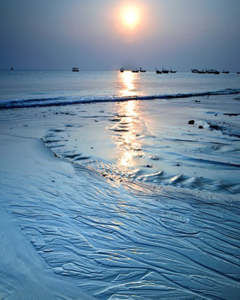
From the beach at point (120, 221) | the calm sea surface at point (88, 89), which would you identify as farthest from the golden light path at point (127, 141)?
the calm sea surface at point (88, 89)

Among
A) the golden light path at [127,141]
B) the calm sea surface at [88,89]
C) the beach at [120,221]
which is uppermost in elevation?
the calm sea surface at [88,89]

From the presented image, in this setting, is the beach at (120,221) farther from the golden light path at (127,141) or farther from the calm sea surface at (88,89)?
the calm sea surface at (88,89)

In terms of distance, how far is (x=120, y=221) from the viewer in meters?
3.43

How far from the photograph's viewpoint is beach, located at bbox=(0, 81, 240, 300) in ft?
7.89

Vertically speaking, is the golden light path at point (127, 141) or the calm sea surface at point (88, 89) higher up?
the calm sea surface at point (88, 89)

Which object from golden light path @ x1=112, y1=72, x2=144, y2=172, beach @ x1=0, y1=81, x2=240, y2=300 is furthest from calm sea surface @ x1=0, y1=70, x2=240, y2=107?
beach @ x1=0, y1=81, x2=240, y2=300

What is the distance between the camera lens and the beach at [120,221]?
241 cm

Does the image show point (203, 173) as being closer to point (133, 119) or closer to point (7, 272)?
point (7, 272)

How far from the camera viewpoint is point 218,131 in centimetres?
890

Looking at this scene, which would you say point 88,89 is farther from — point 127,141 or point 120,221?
point 120,221

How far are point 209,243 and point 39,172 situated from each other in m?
3.93

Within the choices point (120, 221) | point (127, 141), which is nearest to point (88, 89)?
point (127, 141)

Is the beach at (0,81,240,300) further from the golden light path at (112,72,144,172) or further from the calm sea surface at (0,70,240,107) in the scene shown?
the calm sea surface at (0,70,240,107)

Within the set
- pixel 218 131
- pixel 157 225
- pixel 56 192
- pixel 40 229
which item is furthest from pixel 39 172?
pixel 218 131
